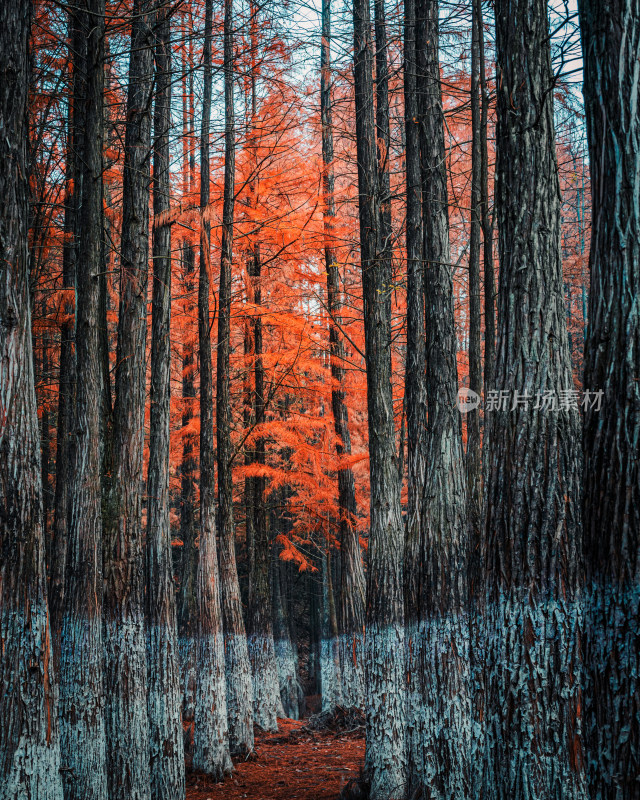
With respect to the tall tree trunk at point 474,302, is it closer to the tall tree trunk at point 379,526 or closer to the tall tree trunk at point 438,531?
the tall tree trunk at point 438,531

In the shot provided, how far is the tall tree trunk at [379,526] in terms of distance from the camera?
29.0 ft

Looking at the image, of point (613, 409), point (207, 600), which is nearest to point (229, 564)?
point (207, 600)

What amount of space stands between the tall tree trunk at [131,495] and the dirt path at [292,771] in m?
2.82

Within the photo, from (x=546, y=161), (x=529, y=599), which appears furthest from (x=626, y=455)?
(x=546, y=161)

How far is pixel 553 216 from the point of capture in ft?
15.7

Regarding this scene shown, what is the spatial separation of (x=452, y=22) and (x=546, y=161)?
5.91 m

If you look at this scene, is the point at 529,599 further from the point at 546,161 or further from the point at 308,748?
the point at 308,748

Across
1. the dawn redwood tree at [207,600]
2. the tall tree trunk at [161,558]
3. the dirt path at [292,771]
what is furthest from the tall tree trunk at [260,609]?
the tall tree trunk at [161,558]

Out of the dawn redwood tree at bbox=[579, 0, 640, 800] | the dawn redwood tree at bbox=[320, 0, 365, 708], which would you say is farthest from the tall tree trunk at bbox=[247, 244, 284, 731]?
the dawn redwood tree at bbox=[579, 0, 640, 800]

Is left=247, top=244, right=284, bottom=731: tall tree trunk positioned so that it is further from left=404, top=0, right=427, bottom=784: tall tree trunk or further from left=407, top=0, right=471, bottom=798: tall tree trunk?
left=407, top=0, right=471, bottom=798: tall tree trunk

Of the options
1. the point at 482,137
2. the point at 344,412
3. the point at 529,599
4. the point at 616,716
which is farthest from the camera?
the point at 344,412

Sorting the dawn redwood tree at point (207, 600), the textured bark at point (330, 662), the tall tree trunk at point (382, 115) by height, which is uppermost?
the tall tree trunk at point (382, 115)

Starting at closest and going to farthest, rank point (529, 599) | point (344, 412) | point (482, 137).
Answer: point (529, 599) → point (482, 137) → point (344, 412)

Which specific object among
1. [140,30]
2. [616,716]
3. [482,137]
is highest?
[140,30]
